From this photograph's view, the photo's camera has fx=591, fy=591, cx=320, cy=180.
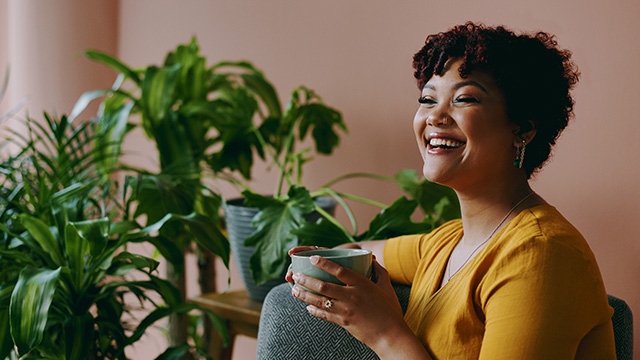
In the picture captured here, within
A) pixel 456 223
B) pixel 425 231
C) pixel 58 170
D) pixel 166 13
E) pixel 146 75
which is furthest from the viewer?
pixel 166 13

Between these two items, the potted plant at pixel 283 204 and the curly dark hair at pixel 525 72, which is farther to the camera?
the potted plant at pixel 283 204

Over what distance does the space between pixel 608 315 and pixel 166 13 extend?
6.76 feet

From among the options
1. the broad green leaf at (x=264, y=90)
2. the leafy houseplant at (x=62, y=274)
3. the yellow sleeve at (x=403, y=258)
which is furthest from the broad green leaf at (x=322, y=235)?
the broad green leaf at (x=264, y=90)

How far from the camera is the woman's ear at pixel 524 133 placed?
35.3 inches

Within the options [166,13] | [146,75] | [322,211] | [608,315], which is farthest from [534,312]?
[166,13]

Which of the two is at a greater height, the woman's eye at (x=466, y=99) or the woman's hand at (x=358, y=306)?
the woman's eye at (x=466, y=99)

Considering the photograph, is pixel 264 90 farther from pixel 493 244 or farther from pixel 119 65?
pixel 493 244

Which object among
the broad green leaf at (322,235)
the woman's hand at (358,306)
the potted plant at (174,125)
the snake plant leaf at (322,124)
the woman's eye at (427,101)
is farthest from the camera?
the snake plant leaf at (322,124)

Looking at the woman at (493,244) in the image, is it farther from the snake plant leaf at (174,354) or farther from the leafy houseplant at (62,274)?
the snake plant leaf at (174,354)

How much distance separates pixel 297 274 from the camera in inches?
A: 34.2

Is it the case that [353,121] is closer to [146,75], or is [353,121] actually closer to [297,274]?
[146,75]

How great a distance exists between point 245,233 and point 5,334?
0.62 metres

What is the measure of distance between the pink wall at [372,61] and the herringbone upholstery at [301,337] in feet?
1.83

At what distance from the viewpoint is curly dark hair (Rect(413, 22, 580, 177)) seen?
0.88 metres
